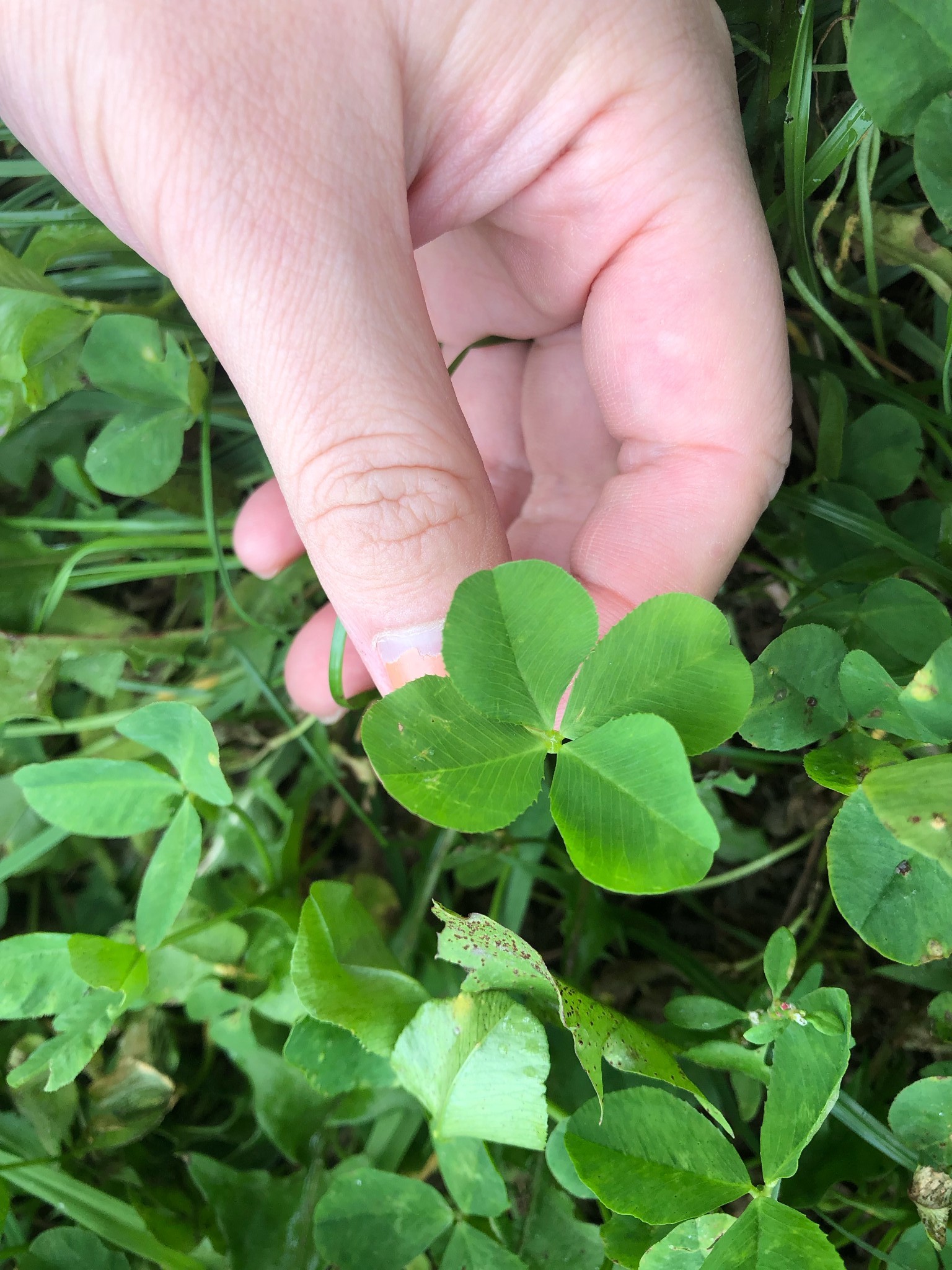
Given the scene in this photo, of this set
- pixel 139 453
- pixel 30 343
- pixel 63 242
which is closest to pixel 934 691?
pixel 139 453

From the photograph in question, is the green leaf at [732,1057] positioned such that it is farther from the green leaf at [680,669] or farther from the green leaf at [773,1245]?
the green leaf at [680,669]

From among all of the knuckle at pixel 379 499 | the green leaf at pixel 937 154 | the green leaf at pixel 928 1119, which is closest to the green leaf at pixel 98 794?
the knuckle at pixel 379 499

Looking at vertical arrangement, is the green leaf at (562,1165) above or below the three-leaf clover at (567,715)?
below

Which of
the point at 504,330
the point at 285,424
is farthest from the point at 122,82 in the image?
the point at 504,330

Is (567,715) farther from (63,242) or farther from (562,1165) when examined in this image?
(63,242)

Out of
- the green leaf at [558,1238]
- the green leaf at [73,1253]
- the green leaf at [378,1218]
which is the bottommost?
the green leaf at [73,1253]

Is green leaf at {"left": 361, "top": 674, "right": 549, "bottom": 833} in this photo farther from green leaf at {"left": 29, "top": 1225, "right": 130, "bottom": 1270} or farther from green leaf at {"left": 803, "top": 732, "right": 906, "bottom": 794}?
green leaf at {"left": 29, "top": 1225, "right": 130, "bottom": 1270}

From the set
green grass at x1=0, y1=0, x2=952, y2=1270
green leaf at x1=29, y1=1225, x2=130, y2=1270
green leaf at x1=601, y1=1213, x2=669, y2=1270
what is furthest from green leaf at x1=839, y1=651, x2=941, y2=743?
green leaf at x1=29, y1=1225, x2=130, y2=1270

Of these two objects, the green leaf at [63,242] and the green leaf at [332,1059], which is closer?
the green leaf at [332,1059]
